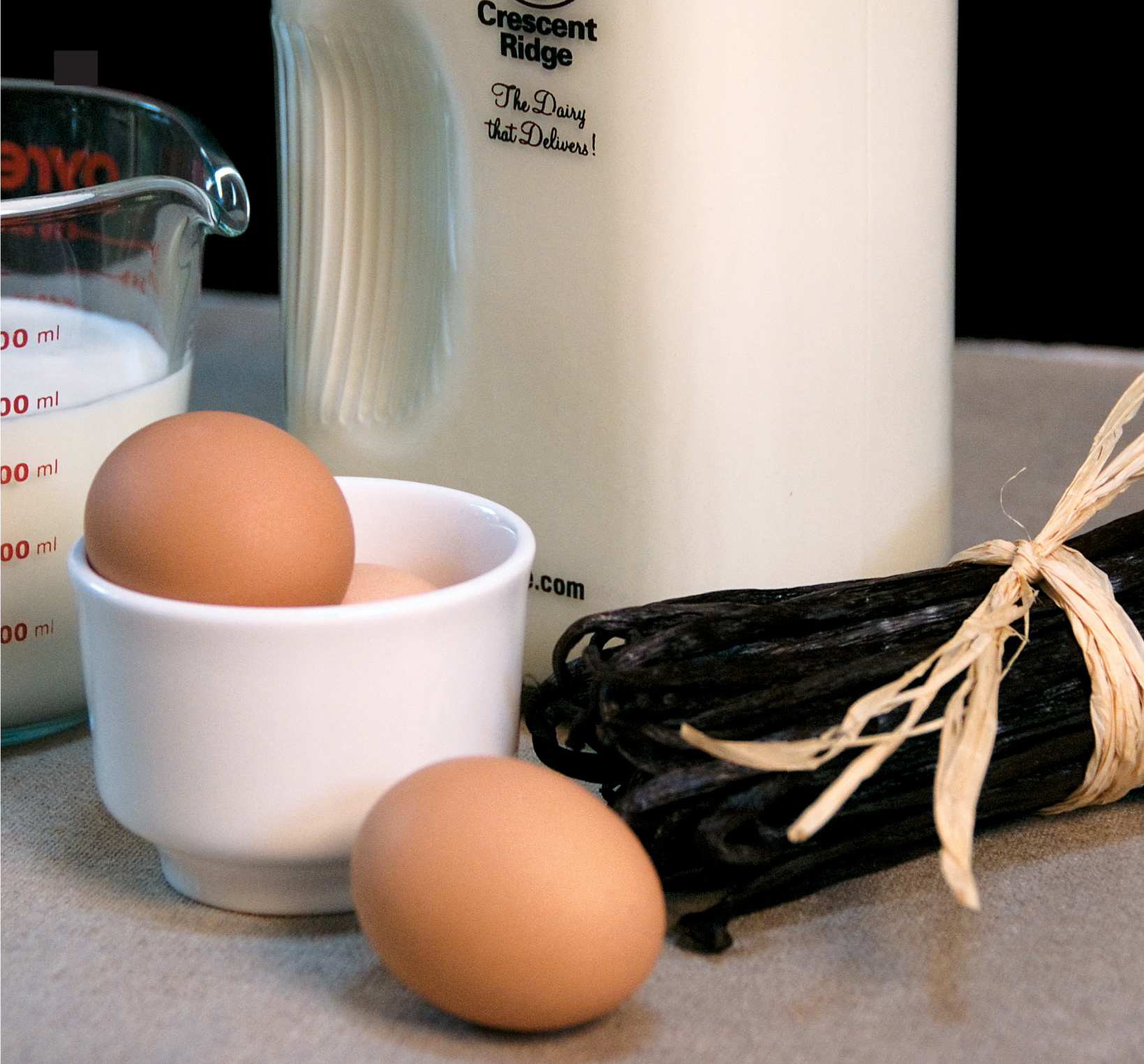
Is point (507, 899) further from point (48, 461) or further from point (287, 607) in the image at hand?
point (48, 461)

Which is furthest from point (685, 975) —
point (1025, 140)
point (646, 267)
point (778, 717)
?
point (1025, 140)

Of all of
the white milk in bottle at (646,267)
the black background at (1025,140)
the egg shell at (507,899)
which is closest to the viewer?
the egg shell at (507,899)

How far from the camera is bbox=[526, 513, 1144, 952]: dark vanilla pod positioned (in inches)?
15.8

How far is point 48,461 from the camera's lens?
522 millimetres

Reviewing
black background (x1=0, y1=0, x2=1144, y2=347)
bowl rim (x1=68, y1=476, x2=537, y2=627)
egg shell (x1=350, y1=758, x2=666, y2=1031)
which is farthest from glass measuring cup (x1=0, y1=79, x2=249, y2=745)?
black background (x1=0, y1=0, x2=1144, y2=347)

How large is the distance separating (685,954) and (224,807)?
132mm

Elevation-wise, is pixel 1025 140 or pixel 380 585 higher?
pixel 1025 140

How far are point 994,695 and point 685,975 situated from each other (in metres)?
0.12

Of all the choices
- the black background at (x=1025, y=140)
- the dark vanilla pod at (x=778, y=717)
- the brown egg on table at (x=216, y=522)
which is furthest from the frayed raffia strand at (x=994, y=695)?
the black background at (x=1025, y=140)

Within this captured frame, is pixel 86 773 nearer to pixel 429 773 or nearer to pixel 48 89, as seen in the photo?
pixel 429 773

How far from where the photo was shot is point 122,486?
1.30ft

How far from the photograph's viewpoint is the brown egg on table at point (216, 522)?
39 cm

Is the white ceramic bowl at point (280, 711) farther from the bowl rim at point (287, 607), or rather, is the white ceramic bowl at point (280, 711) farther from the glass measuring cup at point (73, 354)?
the glass measuring cup at point (73, 354)

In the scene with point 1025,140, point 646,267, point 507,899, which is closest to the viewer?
point 507,899
